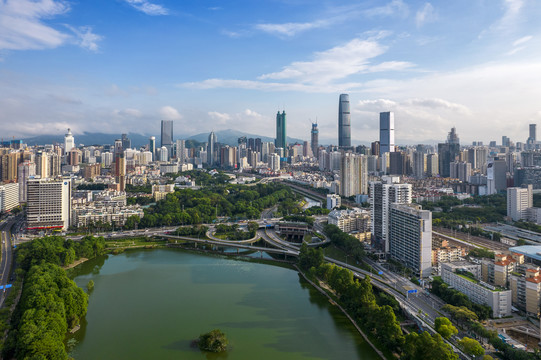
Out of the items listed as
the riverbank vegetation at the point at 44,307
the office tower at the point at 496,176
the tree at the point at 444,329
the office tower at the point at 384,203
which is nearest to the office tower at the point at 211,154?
the office tower at the point at 496,176

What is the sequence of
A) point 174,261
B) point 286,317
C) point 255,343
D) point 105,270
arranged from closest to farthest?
point 255,343 → point 286,317 → point 105,270 → point 174,261

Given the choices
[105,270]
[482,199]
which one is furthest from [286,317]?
[482,199]

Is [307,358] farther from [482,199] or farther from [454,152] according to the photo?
[454,152]

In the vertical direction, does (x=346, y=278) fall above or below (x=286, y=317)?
above

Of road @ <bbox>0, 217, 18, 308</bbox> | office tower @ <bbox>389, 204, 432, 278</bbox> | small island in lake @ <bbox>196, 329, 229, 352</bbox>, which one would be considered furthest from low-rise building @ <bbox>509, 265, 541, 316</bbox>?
road @ <bbox>0, 217, 18, 308</bbox>

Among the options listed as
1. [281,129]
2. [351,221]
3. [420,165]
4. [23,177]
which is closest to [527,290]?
[351,221]

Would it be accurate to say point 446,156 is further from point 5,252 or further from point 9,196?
point 5,252
